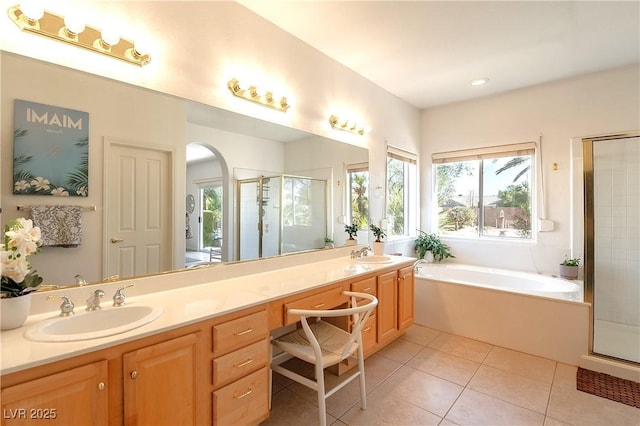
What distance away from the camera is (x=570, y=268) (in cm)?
311

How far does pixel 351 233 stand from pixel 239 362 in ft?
5.99

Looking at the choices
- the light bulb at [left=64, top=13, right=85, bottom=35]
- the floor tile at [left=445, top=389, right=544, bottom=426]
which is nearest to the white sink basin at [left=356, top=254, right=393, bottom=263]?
the floor tile at [left=445, top=389, right=544, bottom=426]

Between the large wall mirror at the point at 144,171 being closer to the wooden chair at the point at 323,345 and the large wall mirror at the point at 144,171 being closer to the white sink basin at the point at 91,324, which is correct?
the white sink basin at the point at 91,324

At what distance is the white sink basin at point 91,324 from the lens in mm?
1039

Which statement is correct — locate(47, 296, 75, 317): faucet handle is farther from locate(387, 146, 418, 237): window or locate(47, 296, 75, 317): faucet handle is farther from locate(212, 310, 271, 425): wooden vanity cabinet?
locate(387, 146, 418, 237): window

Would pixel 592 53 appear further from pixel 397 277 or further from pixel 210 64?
pixel 210 64

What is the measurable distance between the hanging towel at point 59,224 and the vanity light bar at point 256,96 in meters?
1.16

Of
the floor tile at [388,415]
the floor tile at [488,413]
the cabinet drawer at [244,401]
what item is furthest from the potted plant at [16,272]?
the floor tile at [488,413]

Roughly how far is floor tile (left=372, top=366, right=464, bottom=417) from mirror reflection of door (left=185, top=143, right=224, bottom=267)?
1.49m

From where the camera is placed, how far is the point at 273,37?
228 cm

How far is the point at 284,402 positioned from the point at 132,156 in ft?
5.76

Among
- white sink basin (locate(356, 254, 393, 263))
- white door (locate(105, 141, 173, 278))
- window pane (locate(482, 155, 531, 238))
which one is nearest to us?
white door (locate(105, 141, 173, 278))

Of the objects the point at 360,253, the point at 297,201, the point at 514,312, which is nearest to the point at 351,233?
the point at 360,253

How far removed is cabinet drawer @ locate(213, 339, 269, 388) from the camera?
1.34 meters
